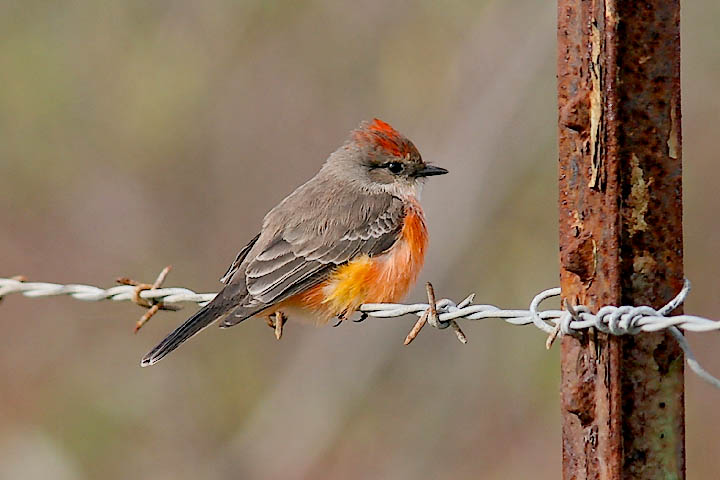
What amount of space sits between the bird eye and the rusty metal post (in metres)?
3.05

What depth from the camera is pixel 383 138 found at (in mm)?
5785

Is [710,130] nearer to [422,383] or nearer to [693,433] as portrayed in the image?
[693,433]

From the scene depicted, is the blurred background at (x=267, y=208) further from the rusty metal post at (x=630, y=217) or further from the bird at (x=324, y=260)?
the rusty metal post at (x=630, y=217)

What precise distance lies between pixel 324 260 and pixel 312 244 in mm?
110

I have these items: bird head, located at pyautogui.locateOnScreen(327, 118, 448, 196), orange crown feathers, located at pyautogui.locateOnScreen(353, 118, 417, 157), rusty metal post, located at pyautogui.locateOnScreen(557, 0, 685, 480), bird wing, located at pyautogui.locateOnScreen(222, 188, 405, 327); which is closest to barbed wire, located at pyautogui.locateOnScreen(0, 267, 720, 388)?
rusty metal post, located at pyautogui.locateOnScreen(557, 0, 685, 480)

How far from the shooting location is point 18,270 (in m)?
8.98

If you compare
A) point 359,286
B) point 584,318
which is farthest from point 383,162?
point 584,318

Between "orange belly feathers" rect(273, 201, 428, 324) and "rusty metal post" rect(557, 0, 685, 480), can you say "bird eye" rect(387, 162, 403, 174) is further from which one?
"rusty metal post" rect(557, 0, 685, 480)

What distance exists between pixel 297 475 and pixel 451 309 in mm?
4448

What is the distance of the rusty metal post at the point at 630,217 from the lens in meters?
2.63

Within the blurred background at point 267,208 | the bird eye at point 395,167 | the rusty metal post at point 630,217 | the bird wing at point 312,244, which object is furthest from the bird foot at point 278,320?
the blurred background at point 267,208

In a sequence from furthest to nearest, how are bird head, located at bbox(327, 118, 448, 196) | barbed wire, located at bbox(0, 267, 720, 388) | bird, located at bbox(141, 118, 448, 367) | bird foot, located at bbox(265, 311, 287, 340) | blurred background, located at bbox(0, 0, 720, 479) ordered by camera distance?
blurred background, located at bbox(0, 0, 720, 479), bird head, located at bbox(327, 118, 448, 196), bird foot, located at bbox(265, 311, 287, 340), bird, located at bbox(141, 118, 448, 367), barbed wire, located at bbox(0, 267, 720, 388)

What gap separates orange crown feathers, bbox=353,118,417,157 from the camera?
19.0 ft

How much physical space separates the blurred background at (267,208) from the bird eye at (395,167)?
2.43 metres
